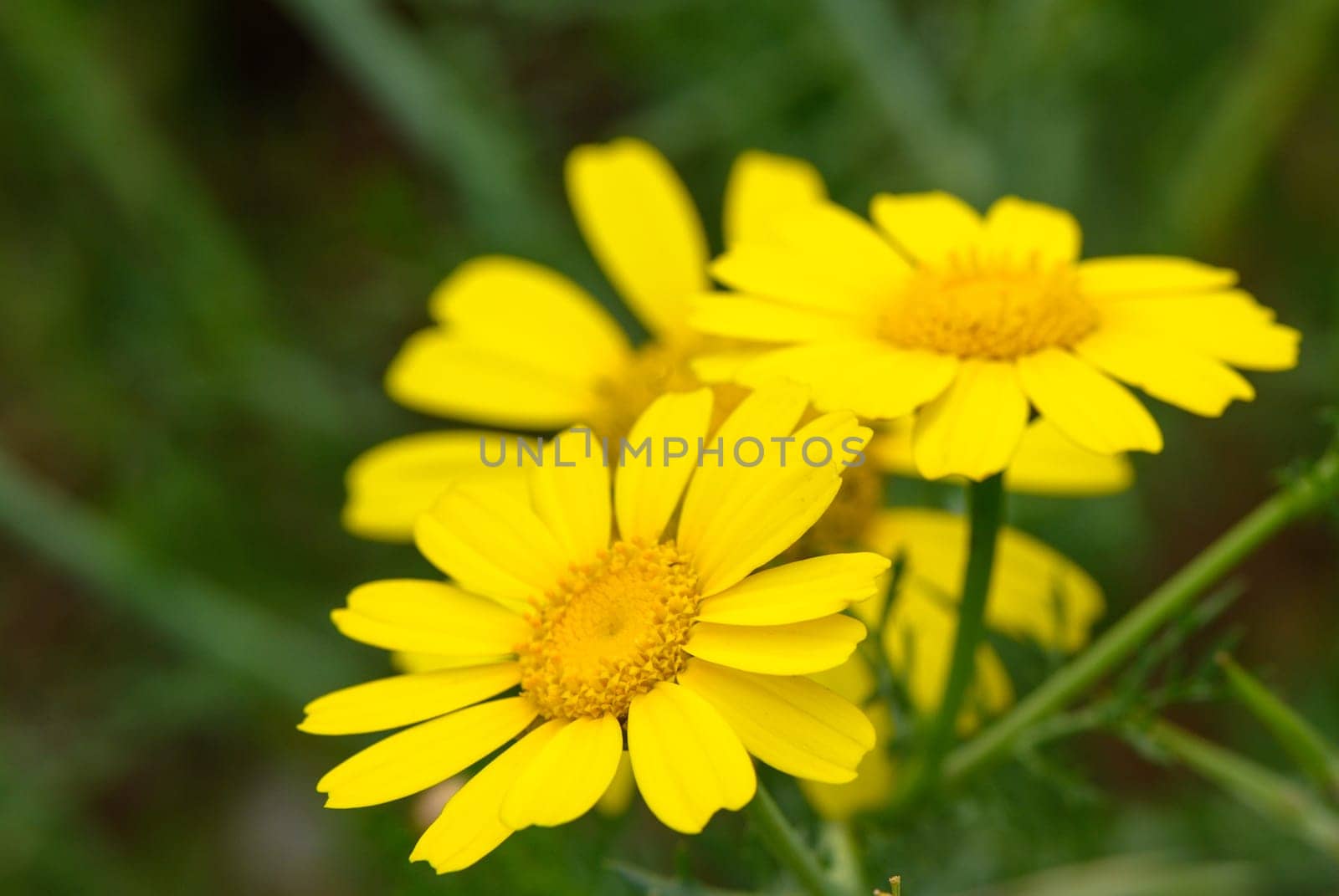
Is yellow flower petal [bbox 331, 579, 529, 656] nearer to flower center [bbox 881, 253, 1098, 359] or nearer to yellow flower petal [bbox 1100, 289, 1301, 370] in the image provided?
flower center [bbox 881, 253, 1098, 359]

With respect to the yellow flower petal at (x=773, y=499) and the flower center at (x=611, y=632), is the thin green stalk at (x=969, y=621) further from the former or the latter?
the flower center at (x=611, y=632)

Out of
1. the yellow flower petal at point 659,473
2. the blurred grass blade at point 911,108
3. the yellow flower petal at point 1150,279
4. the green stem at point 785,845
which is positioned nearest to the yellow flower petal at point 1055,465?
the yellow flower petal at point 1150,279

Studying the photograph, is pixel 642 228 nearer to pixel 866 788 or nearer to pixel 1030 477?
pixel 1030 477

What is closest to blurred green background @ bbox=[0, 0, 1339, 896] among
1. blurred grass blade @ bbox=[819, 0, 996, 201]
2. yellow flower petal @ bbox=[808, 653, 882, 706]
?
blurred grass blade @ bbox=[819, 0, 996, 201]

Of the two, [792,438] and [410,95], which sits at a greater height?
[410,95]

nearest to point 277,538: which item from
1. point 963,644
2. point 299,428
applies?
point 299,428

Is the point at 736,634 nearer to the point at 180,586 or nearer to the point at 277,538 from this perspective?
the point at 180,586
